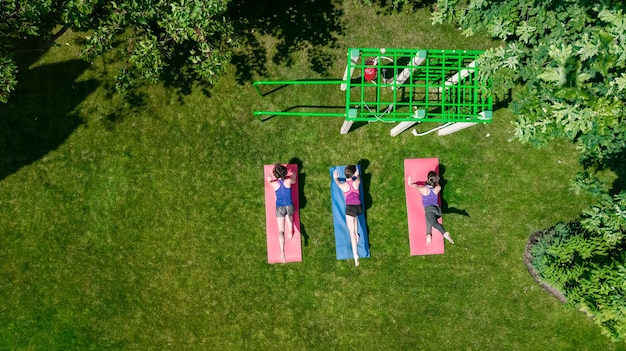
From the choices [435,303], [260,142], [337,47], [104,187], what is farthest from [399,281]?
[104,187]

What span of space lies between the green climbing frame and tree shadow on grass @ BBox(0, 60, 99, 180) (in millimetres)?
4210

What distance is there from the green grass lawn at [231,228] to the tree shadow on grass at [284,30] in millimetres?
276

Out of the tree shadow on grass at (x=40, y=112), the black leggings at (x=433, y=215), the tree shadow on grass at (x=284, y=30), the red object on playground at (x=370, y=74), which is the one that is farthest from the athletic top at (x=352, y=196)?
the tree shadow on grass at (x=40, y=112)

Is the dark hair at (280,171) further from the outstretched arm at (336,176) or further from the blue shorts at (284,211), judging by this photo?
the outstretched arm at (336,176)

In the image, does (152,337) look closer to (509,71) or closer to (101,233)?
(101,233)

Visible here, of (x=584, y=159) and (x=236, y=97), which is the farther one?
(x=236, y=97)

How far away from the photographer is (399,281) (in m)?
9.09

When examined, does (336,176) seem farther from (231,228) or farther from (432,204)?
(231,228)

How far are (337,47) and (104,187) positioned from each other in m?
6.15

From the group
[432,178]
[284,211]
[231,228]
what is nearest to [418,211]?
[432,178]

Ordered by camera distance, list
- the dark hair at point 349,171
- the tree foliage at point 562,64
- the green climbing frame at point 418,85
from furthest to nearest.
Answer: the dark hair at point 349,171, the green climbing frame at point 418,85, the tree foliage at point 562,64

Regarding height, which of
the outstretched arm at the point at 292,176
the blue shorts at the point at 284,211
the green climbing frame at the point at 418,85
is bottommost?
the blue shorts at the point at 284,211

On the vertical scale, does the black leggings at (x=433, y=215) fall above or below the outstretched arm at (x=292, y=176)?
below

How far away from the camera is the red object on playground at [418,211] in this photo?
908cm
